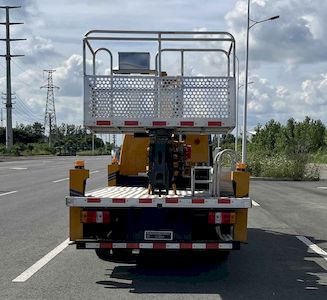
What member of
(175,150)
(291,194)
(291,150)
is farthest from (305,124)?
(175,150)

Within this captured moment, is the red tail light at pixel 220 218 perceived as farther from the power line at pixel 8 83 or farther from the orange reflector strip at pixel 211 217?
the power line at pixel 8 83

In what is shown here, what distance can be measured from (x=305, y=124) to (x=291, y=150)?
62397 mm

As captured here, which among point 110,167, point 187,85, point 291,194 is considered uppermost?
point 187,85

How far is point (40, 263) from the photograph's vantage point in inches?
321

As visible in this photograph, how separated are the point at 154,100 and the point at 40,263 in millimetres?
2767

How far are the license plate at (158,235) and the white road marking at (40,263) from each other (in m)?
1.57

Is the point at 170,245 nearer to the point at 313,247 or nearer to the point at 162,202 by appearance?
the point at 162,202

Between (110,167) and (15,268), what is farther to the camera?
(110,167)

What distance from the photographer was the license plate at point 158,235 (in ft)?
23.8

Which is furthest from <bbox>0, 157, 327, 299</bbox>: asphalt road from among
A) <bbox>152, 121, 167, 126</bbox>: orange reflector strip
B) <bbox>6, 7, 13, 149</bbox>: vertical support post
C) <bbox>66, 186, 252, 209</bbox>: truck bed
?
<bbox>6, 7, 13, 149</bbox>: vertical support post

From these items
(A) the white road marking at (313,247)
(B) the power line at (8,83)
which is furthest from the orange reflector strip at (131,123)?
(B) the power line at (8,83)

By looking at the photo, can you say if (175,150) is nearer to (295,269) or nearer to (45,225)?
(295,269)

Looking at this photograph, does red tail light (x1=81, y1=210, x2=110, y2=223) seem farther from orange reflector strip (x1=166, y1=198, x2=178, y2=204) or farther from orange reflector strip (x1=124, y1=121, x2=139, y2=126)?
orange reflector strip (x1=124, y1=121, x2=139, y2=126)

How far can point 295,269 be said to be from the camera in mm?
8078
